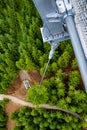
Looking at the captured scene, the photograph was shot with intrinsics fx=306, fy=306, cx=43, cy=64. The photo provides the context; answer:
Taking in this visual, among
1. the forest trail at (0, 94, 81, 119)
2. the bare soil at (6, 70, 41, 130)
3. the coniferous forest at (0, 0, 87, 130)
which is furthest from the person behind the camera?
the bare soil at (6, 70, 41, 130)

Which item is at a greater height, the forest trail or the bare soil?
the bare soil

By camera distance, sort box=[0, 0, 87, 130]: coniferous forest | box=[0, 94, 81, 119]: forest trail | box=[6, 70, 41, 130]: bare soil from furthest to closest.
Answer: box=[6, 70, 41, 130]: bare soil, box=[0, 94, 81, 119]: forest trail, box=[0, 0, 87, 130]: coniferous forest

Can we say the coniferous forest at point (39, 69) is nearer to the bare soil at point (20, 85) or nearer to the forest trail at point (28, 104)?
the forest trail at point (28, 104)

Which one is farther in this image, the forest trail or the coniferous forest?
the forest trail

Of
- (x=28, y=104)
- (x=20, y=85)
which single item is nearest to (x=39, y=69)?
(x=20, y=85)

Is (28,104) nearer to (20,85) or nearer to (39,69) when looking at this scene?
(20,85)

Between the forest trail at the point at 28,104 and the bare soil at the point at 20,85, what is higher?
the bare soil at the point at 20,85

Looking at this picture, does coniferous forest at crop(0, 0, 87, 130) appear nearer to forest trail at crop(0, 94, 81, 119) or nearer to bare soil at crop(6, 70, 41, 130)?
forest trail at crop(0, 94, 81, 119)

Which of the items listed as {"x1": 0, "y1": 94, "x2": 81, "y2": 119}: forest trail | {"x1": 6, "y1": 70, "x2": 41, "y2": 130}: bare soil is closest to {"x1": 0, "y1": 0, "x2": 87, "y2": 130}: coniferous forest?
{"x1": 0, "y1": 94, "x2": 81, "y2": 119}: forest trail

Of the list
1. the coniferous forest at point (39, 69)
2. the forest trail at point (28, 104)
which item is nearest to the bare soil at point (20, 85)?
the forest trail at point (28, 104)

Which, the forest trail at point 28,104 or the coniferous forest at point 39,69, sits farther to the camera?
the forest trail at point 28,104
